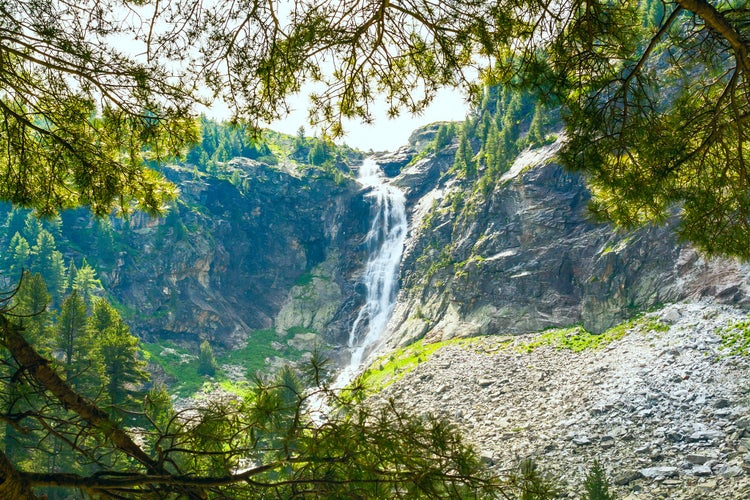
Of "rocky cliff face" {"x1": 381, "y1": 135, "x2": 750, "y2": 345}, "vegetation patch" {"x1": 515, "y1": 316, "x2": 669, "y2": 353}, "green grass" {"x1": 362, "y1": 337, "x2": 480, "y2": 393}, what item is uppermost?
"rocky cliff face" {"x1": 381, "y1": 135, "x2": 750, "y2": 345}

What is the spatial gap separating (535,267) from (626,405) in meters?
19.4

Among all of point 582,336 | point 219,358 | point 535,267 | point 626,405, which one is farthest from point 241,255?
point 626,405

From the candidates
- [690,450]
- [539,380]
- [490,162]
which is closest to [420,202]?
[490,162]

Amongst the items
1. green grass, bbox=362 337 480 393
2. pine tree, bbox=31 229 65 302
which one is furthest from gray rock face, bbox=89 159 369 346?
green grass, bbox=362 337 480 393

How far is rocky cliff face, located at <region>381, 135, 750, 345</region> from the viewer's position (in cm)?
2791

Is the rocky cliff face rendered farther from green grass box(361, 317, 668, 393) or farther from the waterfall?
the waterfall

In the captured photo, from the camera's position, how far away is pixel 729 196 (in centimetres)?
557

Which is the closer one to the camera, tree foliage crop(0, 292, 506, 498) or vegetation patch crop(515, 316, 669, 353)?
tree foliage crop(0, 292, 506, 498)

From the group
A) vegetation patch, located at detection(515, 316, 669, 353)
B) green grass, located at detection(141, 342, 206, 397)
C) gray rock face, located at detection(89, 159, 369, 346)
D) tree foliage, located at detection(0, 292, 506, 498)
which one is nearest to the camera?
tree foliage, located at detection(0, 292, 506, 498)

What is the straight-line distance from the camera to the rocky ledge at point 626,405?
43.9ft

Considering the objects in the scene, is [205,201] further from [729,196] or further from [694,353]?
→ [729,196]

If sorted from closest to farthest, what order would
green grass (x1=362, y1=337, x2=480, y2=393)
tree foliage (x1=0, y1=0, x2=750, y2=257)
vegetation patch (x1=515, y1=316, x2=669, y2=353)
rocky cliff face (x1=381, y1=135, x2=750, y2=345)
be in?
1. tree foliage (x1=0, y1=0, x2=750, y2=257)
2. vegetation patch (x1=515, y1=316, x2=669, y2=353)
3. rocky cliff face (x1=381, y1=135, x2=750, y2=345)
4. green grass (x1=362, y1=337, x2=480, y2=393)

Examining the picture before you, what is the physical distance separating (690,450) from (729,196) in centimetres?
1201

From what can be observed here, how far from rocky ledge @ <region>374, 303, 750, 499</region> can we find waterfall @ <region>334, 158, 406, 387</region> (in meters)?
16.7
